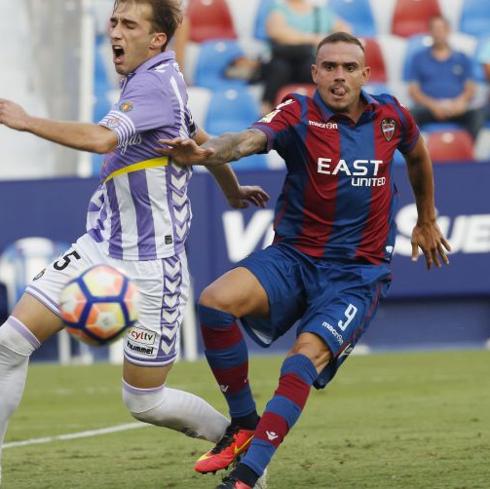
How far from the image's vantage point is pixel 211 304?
19.9 ft

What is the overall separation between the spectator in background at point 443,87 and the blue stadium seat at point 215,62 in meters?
2.33

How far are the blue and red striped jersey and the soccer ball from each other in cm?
115

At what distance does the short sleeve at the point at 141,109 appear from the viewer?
5648 mm

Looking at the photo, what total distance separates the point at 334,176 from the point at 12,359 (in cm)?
175

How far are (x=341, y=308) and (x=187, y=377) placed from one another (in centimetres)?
624

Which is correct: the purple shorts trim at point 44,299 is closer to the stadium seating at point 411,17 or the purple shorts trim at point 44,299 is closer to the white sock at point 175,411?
the white sock at point 175,411

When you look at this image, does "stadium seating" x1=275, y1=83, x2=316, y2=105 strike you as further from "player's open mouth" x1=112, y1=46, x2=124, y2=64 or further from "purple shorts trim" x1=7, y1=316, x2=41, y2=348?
"purple shorts trim" x1=7, y1=316, x2=41, y2=348

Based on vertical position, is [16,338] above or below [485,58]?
above

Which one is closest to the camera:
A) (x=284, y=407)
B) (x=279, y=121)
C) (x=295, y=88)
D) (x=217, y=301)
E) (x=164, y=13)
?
(x=284, y=407)

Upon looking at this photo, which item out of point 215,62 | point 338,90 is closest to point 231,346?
point 338,90

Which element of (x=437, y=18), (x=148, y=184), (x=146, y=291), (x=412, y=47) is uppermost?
(x=148, y=184)

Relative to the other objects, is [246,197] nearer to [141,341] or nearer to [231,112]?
[141,341]

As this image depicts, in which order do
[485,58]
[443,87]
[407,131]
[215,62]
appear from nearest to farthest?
1. [407,131]
2. [443,87]
3. [215,62]
4. [485,58]

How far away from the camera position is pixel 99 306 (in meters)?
5.43
